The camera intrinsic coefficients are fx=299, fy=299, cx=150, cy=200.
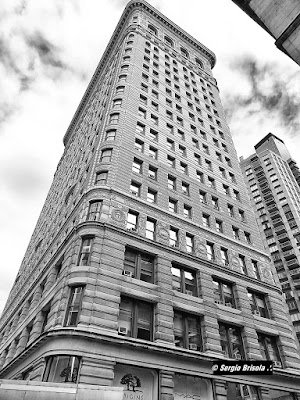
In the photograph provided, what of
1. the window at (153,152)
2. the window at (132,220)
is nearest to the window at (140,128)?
the window at (153,152)

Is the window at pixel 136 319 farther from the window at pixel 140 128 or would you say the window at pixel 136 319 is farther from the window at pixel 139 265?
the window at pixel 140 128

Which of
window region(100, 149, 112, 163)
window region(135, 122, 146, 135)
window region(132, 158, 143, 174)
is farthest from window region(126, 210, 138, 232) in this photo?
window region(135, 122, 146, 135)

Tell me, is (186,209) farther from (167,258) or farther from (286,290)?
(286,290)

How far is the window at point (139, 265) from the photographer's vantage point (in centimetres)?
1986

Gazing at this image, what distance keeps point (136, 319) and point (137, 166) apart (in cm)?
1403

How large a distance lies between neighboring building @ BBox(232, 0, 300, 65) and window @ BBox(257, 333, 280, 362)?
21.1 metres

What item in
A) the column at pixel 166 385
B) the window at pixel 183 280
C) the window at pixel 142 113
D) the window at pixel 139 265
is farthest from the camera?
the window at pixel 142 113

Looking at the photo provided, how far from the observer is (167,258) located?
71.3 feet

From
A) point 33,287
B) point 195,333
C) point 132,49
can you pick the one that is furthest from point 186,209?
point 132,49

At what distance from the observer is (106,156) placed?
26438mm

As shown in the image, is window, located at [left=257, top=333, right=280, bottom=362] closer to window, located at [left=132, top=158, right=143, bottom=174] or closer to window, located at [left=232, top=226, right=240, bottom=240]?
window, located at [left=232, top=226, right=240, bottom=240]

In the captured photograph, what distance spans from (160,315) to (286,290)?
61152 millimetres

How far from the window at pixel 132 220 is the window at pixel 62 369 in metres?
9.56

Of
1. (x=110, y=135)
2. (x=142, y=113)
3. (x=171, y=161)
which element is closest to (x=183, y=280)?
(x=171, y=161)
